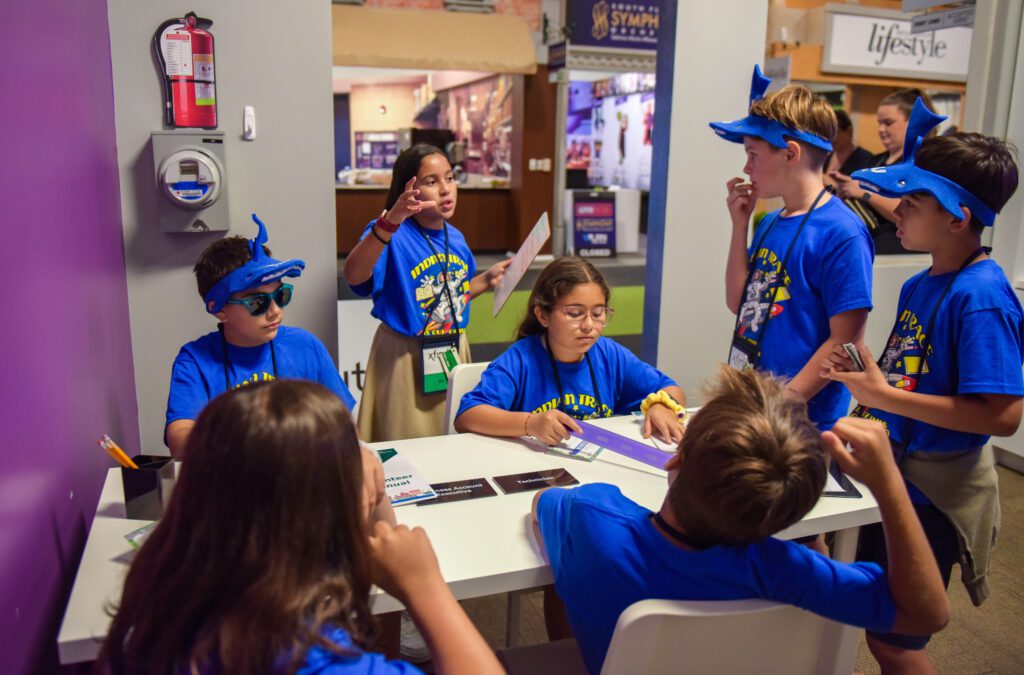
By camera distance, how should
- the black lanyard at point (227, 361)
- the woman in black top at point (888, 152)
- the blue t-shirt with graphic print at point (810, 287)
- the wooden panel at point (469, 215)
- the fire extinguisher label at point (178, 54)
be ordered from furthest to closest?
1. the wooden panel at point (469, 215)
2. the woman in black top at point (888, 152)
3. the fire extinguisher label at point (178, 54)
4. the blue t-shirt with graphic print at point (810, 287)
5. the black lanyard at point (227, 361)

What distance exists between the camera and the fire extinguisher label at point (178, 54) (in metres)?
2.57

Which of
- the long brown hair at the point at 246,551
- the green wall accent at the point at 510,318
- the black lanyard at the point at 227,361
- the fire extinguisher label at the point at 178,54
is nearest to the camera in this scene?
the long brown hair at the point at 246,551

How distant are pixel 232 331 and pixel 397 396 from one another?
0.81 metres

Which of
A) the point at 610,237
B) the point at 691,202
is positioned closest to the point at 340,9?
the point at 610,237

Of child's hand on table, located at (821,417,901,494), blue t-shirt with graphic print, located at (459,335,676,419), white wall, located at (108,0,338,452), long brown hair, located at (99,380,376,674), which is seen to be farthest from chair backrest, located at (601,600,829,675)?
white wall, located at (108,0,338,452)

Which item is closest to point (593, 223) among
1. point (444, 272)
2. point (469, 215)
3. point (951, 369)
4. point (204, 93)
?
point (469, 215)

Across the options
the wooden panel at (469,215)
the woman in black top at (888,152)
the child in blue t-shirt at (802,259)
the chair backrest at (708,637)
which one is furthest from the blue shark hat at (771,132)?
the wooden panel at (469,215)

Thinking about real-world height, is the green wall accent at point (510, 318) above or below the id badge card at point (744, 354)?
below

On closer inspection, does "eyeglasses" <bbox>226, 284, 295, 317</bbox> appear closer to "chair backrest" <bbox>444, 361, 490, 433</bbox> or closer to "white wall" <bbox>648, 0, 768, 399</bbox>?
"chair backrest" <bbox>444, 361, 490, 433</bbox>

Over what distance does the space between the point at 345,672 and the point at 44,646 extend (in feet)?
2.75

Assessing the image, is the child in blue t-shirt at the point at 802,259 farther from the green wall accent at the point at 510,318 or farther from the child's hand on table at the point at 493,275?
the green wall accent at the point at 510,318

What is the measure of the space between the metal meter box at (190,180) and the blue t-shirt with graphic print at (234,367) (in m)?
0.74

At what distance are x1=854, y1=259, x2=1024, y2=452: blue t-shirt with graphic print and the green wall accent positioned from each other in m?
3.56

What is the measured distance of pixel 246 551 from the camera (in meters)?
0.94
